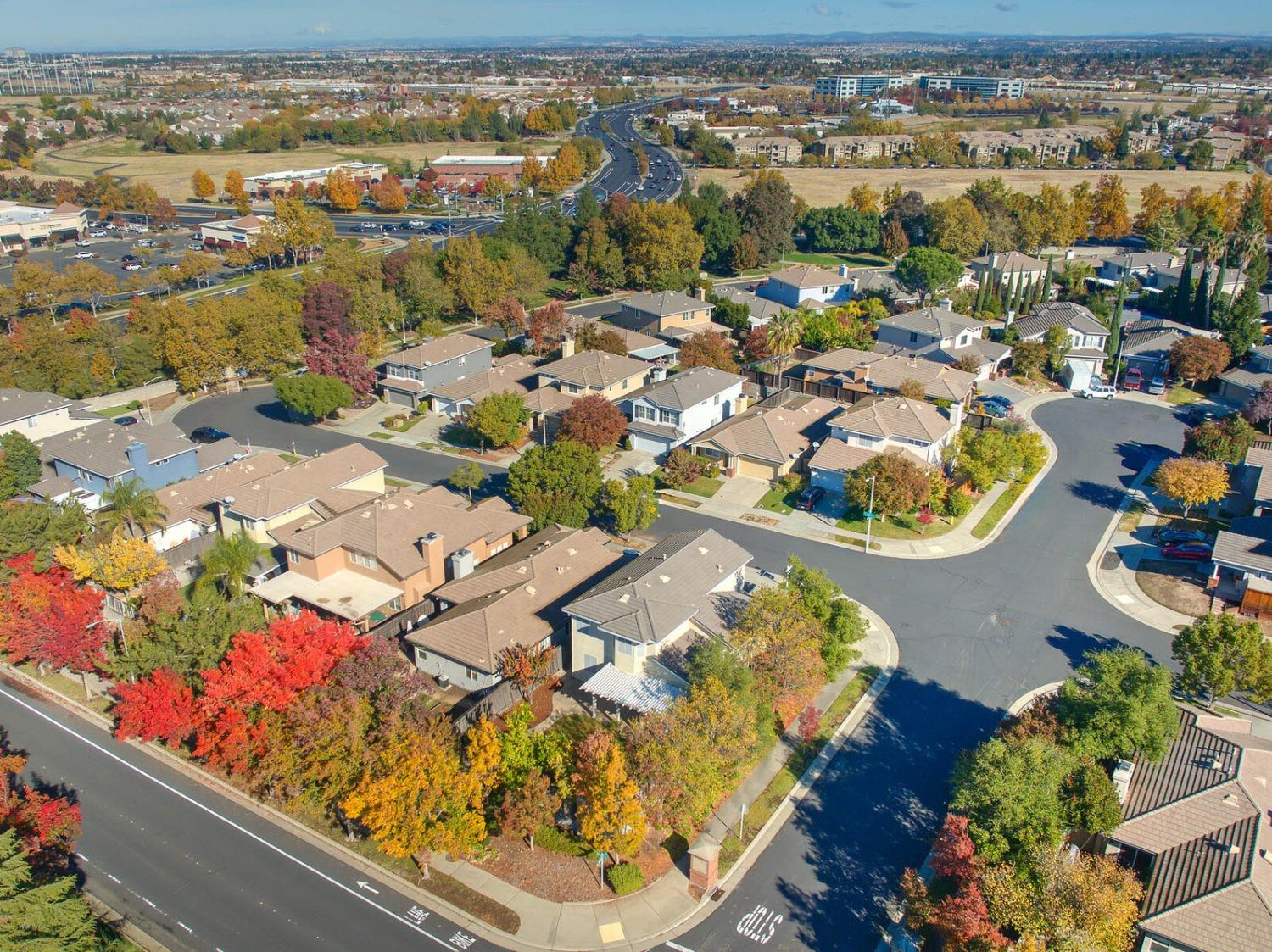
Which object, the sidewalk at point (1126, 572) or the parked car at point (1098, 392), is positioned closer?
the sidewalk at point (1126, 572)

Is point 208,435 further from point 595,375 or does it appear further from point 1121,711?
point 1121,711

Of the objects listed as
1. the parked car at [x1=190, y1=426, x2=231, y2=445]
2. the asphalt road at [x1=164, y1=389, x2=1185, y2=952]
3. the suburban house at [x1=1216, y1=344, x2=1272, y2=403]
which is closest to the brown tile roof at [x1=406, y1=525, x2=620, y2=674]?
the asphalt road at [x1=164, y1=389, x2=1185, y2=952]

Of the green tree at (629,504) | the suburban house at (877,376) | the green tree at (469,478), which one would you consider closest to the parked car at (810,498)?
the green tree at (629,504)

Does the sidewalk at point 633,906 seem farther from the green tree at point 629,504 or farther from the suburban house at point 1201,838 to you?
the green tree at point 629,504

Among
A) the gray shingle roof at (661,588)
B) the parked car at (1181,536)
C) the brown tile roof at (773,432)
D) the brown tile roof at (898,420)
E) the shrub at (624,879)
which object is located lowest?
the shrub at (624,879)

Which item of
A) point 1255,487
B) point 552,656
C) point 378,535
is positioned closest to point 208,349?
point 378,535

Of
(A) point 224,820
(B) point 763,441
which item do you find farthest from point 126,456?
(B) point 763,441

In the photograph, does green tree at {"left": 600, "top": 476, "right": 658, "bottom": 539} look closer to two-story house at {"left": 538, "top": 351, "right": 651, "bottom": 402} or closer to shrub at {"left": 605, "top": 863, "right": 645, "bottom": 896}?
two-story house at {"left": 538, "top": 351, "right": 651, "bottom": 402}
